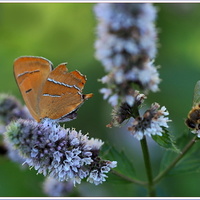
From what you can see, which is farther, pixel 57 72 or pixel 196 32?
pixel 196 32

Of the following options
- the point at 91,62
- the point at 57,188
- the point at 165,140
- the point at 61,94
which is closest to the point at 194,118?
the point at 165,140

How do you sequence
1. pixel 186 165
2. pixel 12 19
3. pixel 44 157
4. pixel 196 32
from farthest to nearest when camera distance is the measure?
pixel 12 19, pixel 196 32, pixel 186 165, pixel 44 157

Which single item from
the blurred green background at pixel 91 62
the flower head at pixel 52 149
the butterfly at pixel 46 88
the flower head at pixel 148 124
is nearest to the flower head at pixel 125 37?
the flower head at pixel 148 124

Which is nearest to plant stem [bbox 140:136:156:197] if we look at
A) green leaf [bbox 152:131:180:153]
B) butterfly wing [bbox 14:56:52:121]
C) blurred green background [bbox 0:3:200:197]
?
green leaf [bbox 152:131:180:153]

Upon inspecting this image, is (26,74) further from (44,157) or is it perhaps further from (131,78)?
(131,78)

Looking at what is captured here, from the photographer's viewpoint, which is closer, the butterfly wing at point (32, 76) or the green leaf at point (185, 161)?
the butterfly wing at point (32, 76)

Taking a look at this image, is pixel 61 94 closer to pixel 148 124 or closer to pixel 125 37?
pixel 148 124

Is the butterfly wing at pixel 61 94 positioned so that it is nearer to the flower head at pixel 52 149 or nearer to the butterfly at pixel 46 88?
the butterfly at pixel 46 88

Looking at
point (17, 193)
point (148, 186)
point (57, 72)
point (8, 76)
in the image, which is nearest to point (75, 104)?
point (57, 72)
